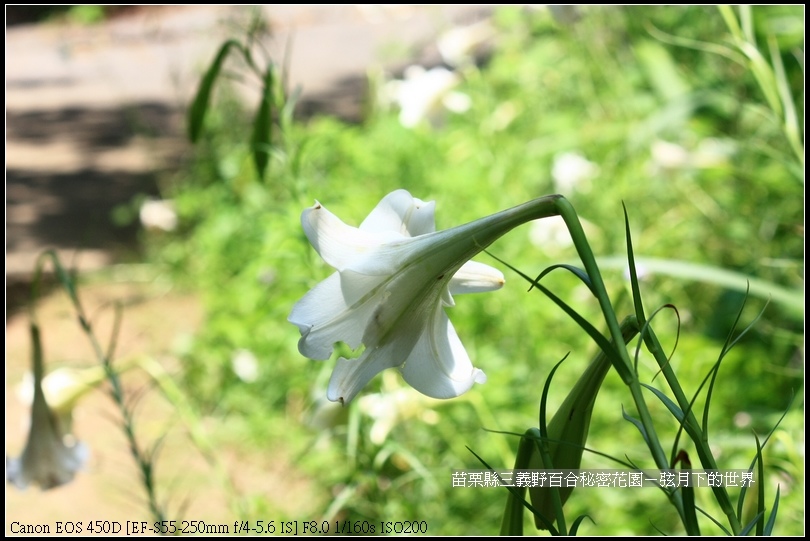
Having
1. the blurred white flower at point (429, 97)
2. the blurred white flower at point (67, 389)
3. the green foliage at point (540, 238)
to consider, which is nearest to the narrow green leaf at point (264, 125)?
the green foliage at point (540, 238)

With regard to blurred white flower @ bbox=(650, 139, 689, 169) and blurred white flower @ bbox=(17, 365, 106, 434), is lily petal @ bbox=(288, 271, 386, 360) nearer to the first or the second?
blurred white flower @ bbox=(17, 365, 106, 434)

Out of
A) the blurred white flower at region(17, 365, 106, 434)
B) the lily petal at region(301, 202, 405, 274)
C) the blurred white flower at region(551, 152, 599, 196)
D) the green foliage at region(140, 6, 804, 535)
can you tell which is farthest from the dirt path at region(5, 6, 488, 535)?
the blurred white flower at region(551, 152, 599, 196)

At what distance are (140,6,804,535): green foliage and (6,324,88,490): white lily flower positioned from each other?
0.26 m

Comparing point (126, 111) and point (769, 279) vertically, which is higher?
point (126, 111)

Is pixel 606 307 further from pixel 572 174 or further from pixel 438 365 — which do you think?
→ pixel 572 174

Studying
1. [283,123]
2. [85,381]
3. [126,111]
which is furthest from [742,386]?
[126,111]

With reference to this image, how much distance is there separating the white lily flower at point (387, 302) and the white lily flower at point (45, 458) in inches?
20.7

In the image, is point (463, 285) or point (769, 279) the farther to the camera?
point (769, 279)

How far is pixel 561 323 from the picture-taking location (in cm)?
142

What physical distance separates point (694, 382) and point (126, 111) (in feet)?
11.0

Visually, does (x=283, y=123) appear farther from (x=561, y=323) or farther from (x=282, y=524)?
(x=561, y=323)

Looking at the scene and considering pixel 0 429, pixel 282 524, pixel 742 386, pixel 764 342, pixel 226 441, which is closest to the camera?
pixel 0 429

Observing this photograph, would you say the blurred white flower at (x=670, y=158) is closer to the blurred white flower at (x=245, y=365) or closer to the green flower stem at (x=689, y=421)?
the blurred white flower at (x=245, y=365)

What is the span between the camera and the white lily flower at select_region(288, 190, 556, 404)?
36 centimetres
